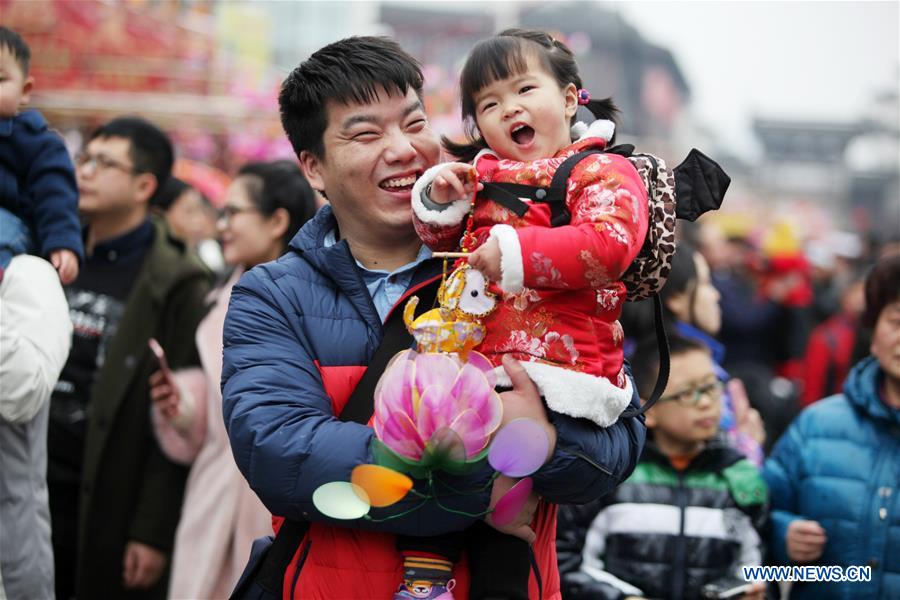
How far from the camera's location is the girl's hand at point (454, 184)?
89.4 inches

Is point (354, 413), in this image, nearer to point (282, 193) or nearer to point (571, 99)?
point (571, 99)

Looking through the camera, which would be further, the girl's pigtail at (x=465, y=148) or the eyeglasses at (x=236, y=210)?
the eyeglasses at (x=236, y=210)

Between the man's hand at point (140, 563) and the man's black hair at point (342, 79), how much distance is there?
2351 millimetres

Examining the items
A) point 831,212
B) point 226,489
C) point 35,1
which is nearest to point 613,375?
point 226,489

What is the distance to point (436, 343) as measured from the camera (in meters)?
2.18

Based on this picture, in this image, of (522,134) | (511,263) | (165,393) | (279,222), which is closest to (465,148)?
(522,134)

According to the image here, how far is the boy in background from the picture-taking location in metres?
3.16

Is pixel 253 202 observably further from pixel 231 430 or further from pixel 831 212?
pixel 831 212

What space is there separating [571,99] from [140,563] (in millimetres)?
2852

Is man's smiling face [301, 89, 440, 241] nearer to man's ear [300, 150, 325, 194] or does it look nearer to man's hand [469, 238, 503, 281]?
man's ear [300, 150, 325, 194]

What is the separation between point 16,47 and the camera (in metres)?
3.16

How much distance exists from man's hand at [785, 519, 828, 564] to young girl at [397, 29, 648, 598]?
55.5 inches

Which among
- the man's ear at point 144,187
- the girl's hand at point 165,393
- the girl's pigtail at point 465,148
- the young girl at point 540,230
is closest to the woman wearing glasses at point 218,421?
the girl's hand at point 165,393

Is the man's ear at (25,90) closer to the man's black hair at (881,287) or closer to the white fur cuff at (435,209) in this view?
the white fur cuff at (435,209)
